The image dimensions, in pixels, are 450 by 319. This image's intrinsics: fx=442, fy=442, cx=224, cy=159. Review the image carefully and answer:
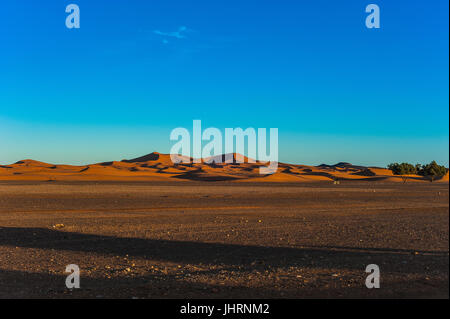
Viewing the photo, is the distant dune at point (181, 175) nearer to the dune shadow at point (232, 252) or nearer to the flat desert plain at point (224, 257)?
the flat desert plain at point (224, 257)

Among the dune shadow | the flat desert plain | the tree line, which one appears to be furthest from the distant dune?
the dune shadow

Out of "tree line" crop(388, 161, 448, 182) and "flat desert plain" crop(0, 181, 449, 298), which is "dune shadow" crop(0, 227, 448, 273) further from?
"tree line" crop(388, 161, 448, 182)

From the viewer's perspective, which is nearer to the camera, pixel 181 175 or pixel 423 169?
pixel 423 169

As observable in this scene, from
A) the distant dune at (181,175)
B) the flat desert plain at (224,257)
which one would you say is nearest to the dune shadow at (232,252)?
the flat desert plain at (224,257)

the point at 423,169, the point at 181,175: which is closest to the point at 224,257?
the point at 423,169

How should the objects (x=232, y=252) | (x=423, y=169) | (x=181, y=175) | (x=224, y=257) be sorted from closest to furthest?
(x=224, y=257) → (x=232, y=252) → (x=423, y=169) → (x=181, y=175)

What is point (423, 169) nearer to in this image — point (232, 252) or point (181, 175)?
point (181, 175)

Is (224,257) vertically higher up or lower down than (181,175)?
lower down
